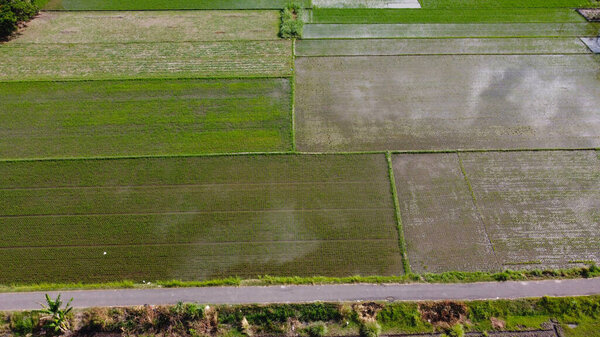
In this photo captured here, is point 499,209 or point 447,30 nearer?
point 499,209

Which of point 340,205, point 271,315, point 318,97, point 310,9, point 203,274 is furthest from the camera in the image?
point 310,9

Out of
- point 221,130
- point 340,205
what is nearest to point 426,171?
point 340,205

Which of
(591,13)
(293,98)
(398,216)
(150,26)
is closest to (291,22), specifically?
(293,98)

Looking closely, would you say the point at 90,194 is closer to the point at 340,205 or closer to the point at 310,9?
the point at 340,205

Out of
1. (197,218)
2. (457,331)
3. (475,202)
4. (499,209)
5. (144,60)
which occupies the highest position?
(144,60)

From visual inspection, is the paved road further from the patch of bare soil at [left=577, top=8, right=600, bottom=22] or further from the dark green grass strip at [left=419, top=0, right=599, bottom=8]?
the patch of bare soil at [left=577, top=8, right=600, bottom=22]

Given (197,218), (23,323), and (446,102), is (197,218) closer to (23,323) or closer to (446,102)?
(23,323)
